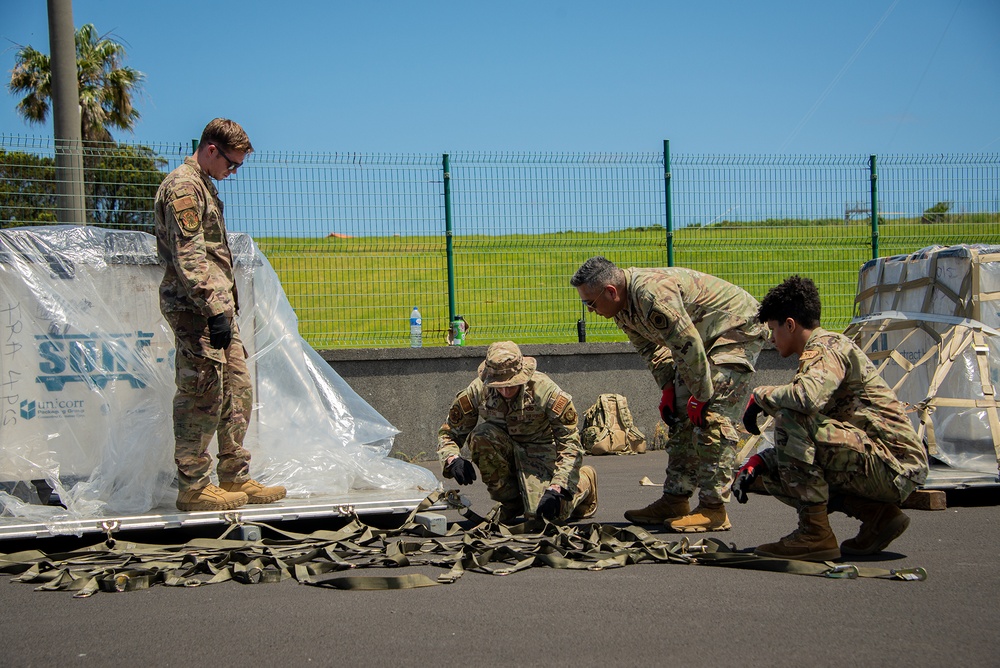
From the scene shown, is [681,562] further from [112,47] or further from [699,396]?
[112,47]

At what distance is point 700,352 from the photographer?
16.1 ft

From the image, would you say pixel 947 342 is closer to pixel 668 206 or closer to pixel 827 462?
pixel 827 462

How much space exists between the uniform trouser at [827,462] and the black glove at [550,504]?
4.07 feet

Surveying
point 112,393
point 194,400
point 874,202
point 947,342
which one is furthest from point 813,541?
point 874,202

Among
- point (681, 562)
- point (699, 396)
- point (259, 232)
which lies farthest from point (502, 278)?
point (681, 562)

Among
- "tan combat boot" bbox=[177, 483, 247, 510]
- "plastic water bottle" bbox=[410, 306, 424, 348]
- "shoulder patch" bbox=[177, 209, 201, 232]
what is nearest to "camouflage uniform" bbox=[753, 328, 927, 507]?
"tan combat boot" bbox=[177, 483, 247, 510]

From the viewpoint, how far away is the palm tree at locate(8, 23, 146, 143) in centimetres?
2573

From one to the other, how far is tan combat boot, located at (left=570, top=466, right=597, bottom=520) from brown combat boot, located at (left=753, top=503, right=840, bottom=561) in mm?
1488

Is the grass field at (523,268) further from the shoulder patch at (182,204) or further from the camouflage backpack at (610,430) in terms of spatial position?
the shoulder patch at (182,204)

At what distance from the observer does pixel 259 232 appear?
9328 mm

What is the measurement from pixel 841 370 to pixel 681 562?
1.13 metres

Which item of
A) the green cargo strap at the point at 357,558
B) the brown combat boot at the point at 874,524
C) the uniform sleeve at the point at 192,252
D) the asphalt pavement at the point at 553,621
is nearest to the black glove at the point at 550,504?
the green cargo strap at the point at 357,558

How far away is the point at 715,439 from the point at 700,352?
554 mm

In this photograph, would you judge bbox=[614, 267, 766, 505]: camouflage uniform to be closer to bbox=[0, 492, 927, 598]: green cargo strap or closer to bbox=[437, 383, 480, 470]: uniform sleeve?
bbox=[0, 492, 927, 598]: green cargo strap
